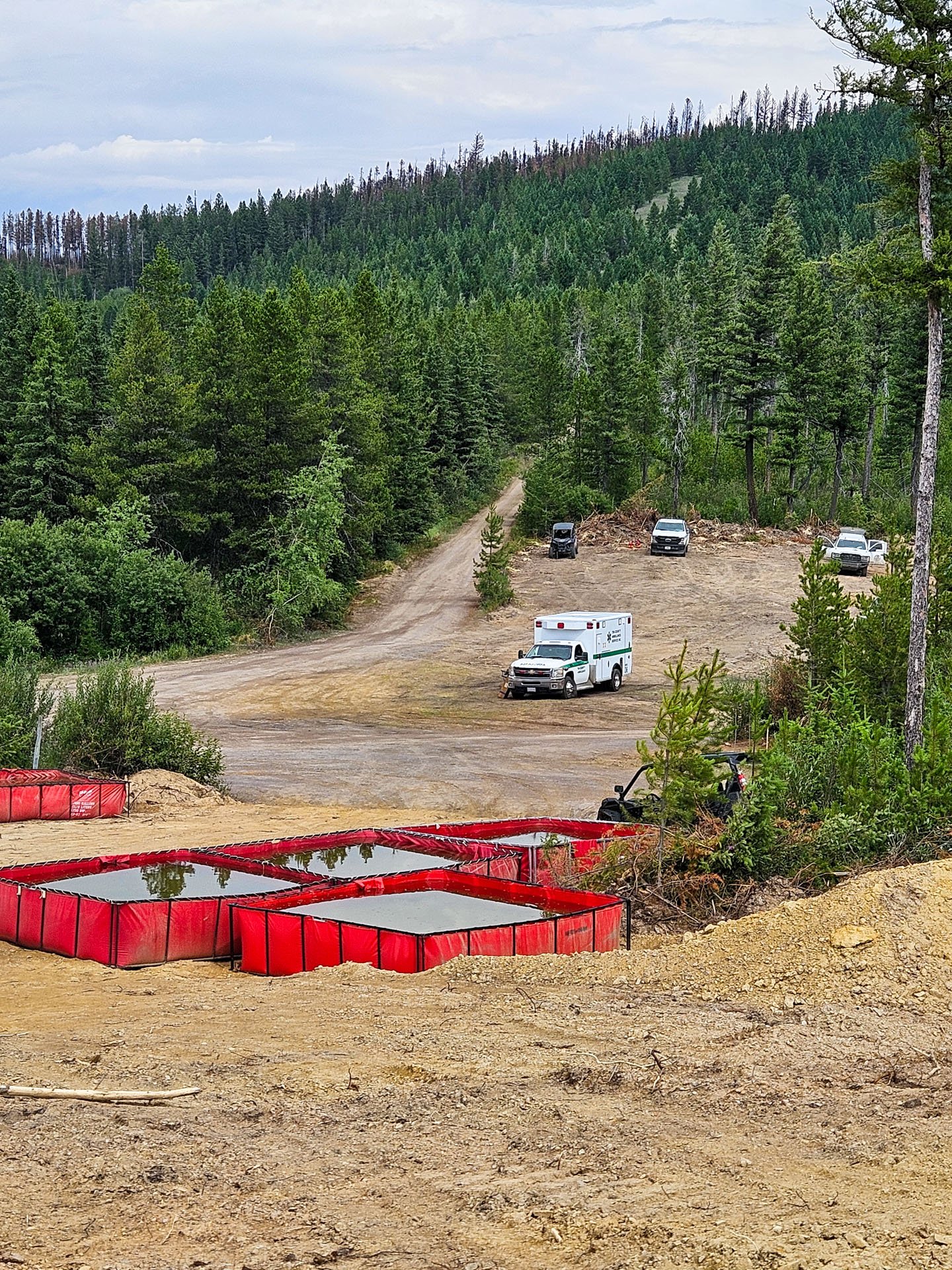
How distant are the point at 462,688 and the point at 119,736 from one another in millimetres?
17103

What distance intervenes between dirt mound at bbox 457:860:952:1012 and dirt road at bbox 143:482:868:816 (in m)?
12.2

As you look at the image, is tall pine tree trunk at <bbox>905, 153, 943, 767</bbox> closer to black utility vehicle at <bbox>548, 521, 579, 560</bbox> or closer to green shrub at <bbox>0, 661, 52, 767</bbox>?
green shrub at <bbox>0, 661, 52, 767</bbox>

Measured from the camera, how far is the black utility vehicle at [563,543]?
65125 mm

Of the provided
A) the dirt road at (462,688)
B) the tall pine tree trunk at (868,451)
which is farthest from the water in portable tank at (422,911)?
the tall pine tree trunk at (868,451)

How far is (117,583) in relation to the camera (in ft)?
152

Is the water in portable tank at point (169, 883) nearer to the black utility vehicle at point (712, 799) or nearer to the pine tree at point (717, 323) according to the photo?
the black utility vehicle at point (712, 799)

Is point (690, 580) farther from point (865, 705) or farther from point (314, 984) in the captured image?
point (314, 984)

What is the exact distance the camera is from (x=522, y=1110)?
7.96m

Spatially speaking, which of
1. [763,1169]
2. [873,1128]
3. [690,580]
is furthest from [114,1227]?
[690,580]

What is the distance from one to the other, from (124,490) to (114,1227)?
46913 millimetres

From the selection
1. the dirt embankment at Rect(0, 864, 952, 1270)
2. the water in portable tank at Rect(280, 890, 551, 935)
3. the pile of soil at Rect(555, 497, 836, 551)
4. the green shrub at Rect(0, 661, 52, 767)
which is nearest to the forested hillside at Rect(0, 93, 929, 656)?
the pile of soil at Rect(555, 497, 836, 551)

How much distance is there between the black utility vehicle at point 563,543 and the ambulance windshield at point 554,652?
2603 centimetres

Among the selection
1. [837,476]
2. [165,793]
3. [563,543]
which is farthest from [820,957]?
[837,476]

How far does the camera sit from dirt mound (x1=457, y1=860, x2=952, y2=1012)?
35.1ft
